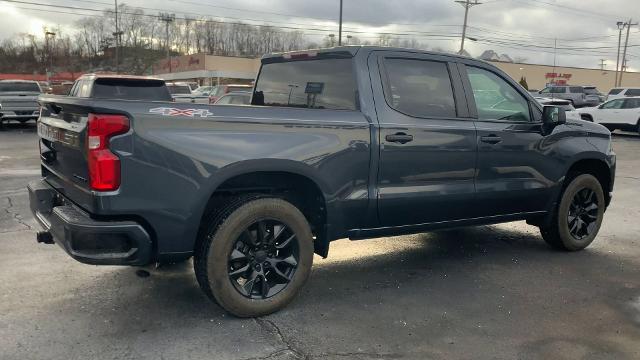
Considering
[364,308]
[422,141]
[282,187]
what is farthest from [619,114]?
[282,187]

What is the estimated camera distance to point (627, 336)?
3799 millimetres

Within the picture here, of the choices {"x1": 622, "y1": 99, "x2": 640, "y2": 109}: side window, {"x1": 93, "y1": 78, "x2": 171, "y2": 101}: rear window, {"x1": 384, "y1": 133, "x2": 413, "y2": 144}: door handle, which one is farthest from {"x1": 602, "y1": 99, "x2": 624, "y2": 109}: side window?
{"x1": 384, "y1": 133, "x2": 413, "y2": 144}: door handle

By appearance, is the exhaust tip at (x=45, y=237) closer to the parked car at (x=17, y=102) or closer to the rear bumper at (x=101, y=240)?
the rear bumper at (x=101, y=240)

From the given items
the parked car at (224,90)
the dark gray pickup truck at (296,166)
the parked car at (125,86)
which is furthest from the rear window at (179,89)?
the dark gray pickup truck at (296,166)

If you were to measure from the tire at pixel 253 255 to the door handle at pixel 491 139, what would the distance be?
1.78 m

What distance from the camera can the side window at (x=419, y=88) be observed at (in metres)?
4.42

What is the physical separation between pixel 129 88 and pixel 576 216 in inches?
285

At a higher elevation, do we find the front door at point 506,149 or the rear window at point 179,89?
the rear window at point 179,89

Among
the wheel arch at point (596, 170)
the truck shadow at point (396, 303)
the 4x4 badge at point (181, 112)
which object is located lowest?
the truck shadow at point (396, 303)

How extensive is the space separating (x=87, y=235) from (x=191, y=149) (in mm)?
789

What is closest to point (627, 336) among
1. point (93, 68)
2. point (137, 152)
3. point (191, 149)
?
point (191, 149)

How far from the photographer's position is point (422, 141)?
440 centimetres

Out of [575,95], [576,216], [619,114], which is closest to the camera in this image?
[576,216]

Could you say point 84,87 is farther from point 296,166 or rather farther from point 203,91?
point 203,91
